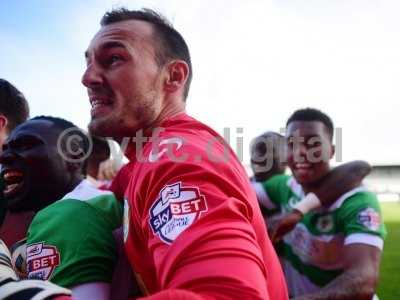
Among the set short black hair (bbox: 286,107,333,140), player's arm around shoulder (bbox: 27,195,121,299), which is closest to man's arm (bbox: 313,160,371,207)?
short black hair (bbox: 286,107,333,140)

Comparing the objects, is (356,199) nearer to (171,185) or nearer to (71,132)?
(71,132)

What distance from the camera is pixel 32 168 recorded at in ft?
8.63

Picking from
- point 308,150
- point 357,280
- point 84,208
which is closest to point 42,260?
point 84,208

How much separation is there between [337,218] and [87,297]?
2503 mm

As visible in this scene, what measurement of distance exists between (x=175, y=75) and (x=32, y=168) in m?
1.10

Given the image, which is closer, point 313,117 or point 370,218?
point 370,218

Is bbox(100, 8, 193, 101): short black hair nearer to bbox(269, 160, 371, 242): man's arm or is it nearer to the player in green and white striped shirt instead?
the player in green and white striped shirt

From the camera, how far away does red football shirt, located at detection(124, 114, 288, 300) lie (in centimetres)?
100

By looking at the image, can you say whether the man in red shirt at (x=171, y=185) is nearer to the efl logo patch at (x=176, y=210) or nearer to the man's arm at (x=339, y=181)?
the efl logo patch at (x=176, y=210)

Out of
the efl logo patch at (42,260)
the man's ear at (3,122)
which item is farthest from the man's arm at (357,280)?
the man's ear at (3,122)

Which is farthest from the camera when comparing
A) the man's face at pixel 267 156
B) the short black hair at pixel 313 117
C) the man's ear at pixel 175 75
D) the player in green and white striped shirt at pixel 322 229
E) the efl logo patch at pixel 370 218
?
the man's face at pixel 267 156

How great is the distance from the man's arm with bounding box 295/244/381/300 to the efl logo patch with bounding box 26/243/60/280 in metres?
1.60

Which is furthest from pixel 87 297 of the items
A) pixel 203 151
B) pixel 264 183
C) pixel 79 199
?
pixel 264 183

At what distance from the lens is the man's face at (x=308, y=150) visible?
4.00 meters
